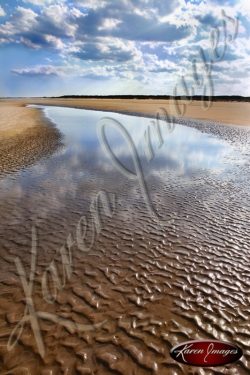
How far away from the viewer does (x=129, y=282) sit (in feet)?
21.4

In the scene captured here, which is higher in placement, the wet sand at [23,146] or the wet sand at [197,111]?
the wet sand at [197,111]

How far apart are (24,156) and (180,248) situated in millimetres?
12266

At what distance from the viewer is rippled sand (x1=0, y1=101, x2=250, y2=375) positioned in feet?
15.6

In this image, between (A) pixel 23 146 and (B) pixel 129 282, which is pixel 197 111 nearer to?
(A) pixel 23 146

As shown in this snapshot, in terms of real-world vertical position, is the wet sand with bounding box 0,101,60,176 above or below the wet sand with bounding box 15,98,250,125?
below

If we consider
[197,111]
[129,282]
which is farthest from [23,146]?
[197,111]

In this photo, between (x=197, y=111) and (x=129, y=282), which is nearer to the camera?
(x=129, y=282)

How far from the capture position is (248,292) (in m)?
6.26

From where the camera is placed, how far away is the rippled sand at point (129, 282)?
15.6ft

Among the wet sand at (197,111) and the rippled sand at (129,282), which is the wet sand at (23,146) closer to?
the rippled sand at (129,282)

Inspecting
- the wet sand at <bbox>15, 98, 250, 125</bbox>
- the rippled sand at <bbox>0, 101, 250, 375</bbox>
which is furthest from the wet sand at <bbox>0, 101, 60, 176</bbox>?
the wet sand at <bbox>15, 98, 250, 125</bbox>

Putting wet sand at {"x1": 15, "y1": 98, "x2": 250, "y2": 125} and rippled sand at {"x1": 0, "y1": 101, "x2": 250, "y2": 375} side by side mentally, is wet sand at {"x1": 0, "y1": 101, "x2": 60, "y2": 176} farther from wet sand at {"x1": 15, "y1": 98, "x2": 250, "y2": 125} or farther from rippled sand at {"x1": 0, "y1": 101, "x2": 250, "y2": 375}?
wet sand at {"x1": 15, "y1": 98, "x2": 250, "y2": 125}

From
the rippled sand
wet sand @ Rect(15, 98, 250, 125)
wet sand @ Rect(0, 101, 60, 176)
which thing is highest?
wet sand @ Rect(15, 98, 250, 125)

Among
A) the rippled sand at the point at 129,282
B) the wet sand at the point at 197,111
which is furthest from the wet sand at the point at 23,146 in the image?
the wet sand at the point at 197,111
